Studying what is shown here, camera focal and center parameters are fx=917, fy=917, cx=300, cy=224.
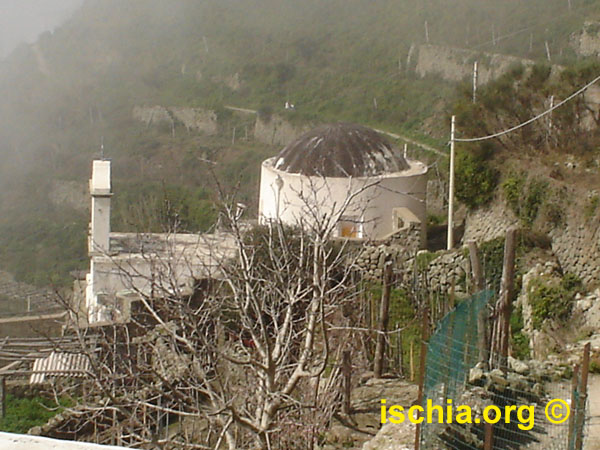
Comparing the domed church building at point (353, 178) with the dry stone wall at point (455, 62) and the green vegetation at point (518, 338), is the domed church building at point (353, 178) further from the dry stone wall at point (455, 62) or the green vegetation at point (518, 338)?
the dry stone wall at point (455, 62)

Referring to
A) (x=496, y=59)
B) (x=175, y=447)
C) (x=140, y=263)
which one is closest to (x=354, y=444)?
(x=175, y=447)

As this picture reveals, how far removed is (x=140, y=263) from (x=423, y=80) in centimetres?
3729

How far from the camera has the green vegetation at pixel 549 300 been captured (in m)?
12.7

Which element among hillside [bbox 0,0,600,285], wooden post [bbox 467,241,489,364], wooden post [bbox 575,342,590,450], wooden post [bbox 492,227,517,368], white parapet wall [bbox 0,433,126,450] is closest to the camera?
white parapet wall [bbox 0,433,126,450]

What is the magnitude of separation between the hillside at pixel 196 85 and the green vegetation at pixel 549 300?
14787 mm

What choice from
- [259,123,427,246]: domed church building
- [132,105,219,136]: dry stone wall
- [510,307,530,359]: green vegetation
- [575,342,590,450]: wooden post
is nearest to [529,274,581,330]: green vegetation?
[510,307,530,359]: green vegetation

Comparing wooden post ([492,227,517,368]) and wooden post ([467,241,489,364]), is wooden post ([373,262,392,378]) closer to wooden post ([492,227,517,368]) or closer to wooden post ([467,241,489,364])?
wooden post ([467,241,489,364])

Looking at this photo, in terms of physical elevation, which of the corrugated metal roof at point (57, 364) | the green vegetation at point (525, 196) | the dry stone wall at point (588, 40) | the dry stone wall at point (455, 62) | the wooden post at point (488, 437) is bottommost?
the corrugated metal roof at point (57, 364)

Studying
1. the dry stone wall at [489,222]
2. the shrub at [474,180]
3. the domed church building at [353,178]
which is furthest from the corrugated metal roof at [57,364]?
the shrub at [474,180]

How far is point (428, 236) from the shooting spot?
787 inches

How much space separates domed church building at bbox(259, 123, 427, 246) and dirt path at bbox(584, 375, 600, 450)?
27.9 feet

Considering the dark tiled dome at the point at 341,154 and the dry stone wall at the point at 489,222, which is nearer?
the dry stone wall at the point at 489,222

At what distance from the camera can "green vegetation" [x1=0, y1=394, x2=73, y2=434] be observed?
38.4 ft

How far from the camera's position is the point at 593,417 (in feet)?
26.9
